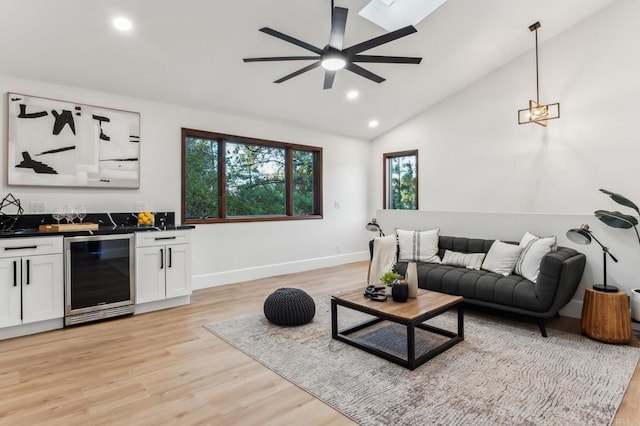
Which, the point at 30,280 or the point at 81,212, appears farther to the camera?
the point at 81,212

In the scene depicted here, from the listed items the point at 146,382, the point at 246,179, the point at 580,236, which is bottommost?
the point at 146,382

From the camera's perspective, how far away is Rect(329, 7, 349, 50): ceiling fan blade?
2468mm

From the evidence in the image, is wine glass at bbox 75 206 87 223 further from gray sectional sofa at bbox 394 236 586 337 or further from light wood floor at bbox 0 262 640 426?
gray sectional sofa at bbox 394 236 586 337

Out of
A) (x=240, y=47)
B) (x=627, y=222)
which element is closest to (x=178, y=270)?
(x=240, y=47)

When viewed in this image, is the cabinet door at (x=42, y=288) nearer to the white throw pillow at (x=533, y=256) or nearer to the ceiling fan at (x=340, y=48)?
the ceiling fan at (x=340, y=48)

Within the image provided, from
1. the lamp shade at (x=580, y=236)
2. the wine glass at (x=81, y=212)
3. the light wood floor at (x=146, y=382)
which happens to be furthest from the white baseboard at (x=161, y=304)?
the lamp shade at (x=580, y=236)

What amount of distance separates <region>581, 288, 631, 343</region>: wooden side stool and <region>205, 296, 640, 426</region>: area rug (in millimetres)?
90

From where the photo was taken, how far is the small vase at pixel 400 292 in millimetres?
2920

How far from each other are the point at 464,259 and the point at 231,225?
337cm

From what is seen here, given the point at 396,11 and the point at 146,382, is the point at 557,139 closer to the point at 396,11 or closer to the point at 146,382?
the point at 396,11

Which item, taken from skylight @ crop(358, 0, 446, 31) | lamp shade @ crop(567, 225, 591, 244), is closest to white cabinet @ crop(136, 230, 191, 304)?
skylight @ crop(358, 0, 446, 31)

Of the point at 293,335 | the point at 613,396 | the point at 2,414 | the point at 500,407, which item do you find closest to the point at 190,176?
the point at 293,335

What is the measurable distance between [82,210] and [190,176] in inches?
56.9

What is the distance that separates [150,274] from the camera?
3.92 meters
